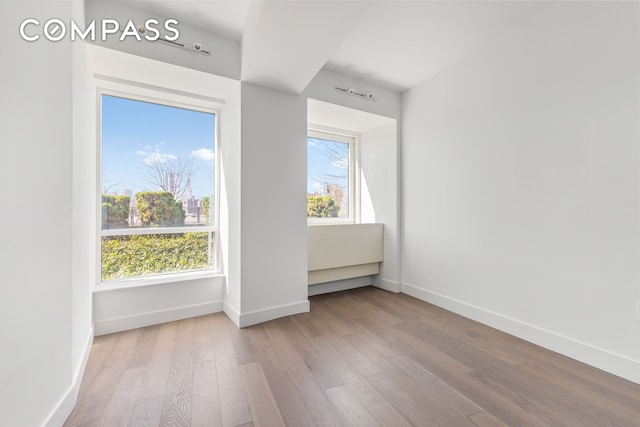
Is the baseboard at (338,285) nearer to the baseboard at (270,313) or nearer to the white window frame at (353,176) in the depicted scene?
the baseboard at (270,313)

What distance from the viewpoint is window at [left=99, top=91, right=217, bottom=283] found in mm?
2518

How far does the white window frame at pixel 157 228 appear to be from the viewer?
7.99 feet

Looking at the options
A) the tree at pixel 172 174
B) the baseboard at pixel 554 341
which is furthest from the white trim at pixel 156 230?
the baseboard at pixel 554 341

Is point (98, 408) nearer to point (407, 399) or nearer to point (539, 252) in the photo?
point (407, 399)

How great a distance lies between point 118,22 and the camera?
201cm

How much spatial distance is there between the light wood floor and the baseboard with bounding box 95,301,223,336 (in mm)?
Result: 79

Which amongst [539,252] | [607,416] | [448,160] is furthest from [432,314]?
[448,160]

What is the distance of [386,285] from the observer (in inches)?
144

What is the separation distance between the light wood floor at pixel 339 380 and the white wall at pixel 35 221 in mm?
395

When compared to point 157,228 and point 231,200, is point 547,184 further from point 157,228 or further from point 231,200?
point 157,228

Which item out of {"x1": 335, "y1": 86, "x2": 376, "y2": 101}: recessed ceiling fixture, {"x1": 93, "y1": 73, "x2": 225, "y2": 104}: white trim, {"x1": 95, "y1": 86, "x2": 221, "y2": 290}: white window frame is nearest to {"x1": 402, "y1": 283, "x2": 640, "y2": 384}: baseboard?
{"x1": 335, "y1": 86, "x2": 376, "y2": 101}: recessed ceiling fixture

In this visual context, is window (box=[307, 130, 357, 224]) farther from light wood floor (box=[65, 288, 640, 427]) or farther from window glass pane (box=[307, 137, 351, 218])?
light wood floor (box=[65, 288, 640, 427])

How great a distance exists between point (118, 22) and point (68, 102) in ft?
3.42

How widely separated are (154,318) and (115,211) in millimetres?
1106
